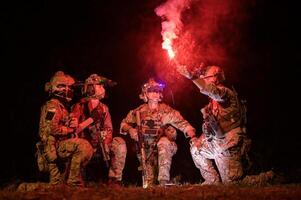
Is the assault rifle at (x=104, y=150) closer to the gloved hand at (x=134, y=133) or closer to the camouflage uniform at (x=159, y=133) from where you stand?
the camouflage uniform at (x=159, y=133)

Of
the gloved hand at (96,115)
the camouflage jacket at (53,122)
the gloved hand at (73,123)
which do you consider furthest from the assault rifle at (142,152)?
the camouflage jacket at (53,122)

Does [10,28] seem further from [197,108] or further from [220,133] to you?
[220,133]

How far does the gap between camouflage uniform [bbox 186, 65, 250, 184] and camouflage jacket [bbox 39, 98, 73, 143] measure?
3.13m

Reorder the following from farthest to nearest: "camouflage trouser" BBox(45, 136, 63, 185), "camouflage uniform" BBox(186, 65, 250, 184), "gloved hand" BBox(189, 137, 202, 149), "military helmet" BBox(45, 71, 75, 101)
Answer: "gloved hand" BBox(189, 137, 202, 149), "military helmet" BBox(45, 71, 75, 101), "camouflage uniform" BBox(186, 65, 250, 184), "camouflage trouser" BBox(45, 136, 63, 185)

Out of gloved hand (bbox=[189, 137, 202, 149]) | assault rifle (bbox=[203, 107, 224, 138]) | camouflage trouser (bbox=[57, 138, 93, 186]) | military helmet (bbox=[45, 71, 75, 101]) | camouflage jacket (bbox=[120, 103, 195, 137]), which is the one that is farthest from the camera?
camouflage jacket (bbox=[120, 103, 195, 137])

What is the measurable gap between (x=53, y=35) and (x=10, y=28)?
1619 mm

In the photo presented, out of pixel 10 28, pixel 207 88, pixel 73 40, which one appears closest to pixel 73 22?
pixel 73 40

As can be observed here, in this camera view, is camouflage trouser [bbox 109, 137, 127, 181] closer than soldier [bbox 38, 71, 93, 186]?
No

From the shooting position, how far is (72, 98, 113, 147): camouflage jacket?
13180 mm

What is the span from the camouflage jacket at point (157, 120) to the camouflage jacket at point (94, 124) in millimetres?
477

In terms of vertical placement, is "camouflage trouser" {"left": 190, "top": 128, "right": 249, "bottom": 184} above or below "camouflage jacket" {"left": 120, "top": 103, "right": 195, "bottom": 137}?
below

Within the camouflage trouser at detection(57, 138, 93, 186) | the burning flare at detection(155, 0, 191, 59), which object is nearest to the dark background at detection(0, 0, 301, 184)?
the burning flare at detection(155, 0, 191, 59)

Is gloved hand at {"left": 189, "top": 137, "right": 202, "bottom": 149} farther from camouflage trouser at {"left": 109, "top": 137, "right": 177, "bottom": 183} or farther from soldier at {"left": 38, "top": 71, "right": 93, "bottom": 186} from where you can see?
soldier at {"left": 38, "top": 71, "right": 93, "bottom": 186}

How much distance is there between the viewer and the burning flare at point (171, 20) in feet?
43.8
